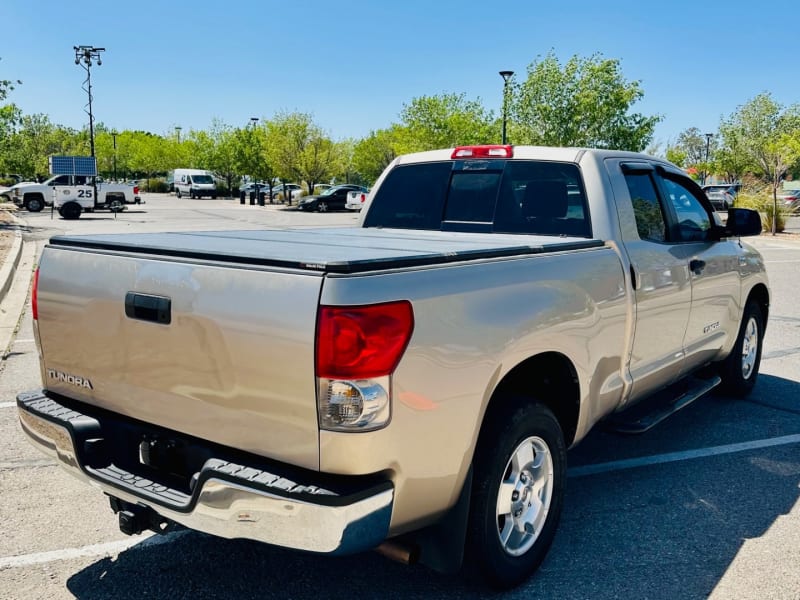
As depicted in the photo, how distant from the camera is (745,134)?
163ft

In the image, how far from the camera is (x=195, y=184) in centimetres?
6000

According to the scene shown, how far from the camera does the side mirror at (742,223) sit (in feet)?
16.3

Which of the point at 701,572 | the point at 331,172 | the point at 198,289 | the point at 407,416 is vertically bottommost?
the point at 701,572

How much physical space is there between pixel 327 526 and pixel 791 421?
14.8 feet

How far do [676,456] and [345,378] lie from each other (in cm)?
324

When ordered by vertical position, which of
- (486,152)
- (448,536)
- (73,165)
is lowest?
(448,536)

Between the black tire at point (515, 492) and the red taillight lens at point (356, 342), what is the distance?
0.74 meters

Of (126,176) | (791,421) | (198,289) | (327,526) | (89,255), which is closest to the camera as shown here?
(327,526)

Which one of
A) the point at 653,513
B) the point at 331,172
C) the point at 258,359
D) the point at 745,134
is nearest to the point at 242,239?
the point at 258,359

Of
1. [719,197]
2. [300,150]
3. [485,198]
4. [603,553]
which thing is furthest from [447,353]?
[300,150]

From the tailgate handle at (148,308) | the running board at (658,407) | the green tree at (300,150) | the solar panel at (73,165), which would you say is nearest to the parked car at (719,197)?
the green tree at (300,150)

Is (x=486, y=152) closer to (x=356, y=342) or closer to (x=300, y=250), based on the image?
(x=300, y=250)

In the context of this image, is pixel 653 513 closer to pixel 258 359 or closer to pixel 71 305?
pixel 258 359

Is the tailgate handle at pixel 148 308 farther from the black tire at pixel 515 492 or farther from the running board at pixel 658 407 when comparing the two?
the running board at pixel 658 407
